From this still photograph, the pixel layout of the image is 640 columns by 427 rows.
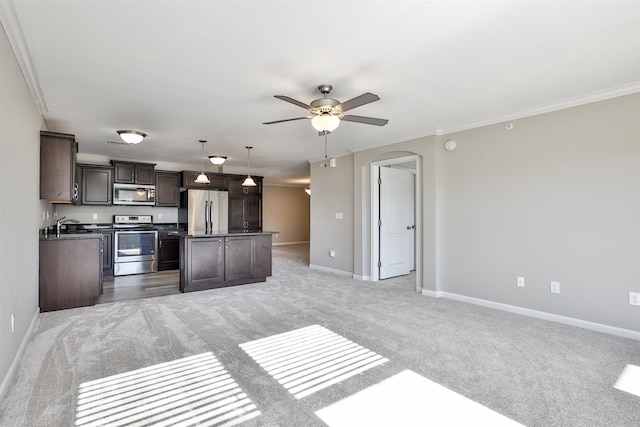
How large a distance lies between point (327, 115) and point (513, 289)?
3104mm

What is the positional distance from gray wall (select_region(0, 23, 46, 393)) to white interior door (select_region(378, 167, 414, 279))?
15.6 feet

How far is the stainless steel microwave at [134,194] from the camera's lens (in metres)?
6.63

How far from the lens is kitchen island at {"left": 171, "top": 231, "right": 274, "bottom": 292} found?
4.97m

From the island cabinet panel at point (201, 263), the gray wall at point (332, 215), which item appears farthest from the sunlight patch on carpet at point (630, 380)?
the island cabinet panel at point (201, 263)

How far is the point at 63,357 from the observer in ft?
8.74

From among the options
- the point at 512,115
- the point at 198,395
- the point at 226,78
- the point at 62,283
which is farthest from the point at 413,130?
the point at 62,283

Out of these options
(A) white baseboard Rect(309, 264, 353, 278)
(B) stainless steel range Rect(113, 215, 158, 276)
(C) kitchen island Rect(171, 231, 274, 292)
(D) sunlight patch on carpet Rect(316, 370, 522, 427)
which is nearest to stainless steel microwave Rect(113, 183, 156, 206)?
(B) stainless steel range Rect(113, 215, 158, 276)

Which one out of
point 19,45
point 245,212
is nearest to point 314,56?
point 19,45

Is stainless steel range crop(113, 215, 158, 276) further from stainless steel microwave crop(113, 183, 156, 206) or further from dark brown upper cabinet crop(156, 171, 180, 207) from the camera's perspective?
dark brown upper cabinet crop(156, 171, 180, 207)

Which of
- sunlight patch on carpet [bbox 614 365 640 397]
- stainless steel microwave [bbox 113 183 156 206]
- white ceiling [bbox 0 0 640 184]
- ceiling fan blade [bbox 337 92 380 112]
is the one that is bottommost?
sunlight patch on carpet [bbox 614 365 640 397]

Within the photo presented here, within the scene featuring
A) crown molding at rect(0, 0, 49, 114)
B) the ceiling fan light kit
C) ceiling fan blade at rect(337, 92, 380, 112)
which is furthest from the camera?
the ceiling fan light kit

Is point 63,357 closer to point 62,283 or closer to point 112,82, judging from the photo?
point 62,283

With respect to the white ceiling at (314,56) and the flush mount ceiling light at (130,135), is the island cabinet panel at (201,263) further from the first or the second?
the white ceiling at (314,56)

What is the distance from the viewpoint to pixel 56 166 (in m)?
3.90
